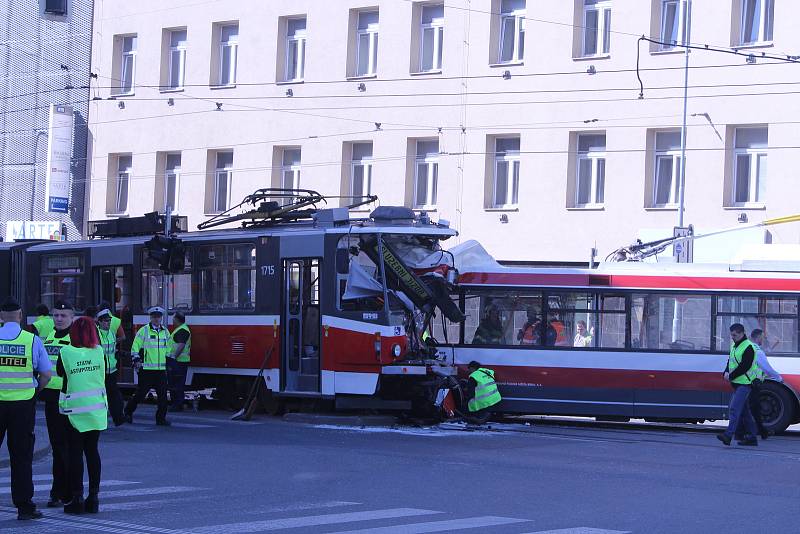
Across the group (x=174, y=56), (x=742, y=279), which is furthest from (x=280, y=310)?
(x=174, y=56)

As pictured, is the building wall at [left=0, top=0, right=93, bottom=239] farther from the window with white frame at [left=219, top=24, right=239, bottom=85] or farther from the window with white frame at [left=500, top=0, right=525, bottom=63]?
the window with white frame at [left=500, top=0, right=525, bottom=63]

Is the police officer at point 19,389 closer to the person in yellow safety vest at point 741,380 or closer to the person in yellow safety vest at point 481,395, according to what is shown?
the person in yellow safety vest at point 741,380

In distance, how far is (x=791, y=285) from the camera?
73.7 feet

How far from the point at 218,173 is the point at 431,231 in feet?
64.9

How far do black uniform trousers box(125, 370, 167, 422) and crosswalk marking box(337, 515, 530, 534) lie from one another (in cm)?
973

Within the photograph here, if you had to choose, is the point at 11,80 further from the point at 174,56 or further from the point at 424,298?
the point at 424,298

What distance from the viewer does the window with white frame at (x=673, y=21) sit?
32.7 m

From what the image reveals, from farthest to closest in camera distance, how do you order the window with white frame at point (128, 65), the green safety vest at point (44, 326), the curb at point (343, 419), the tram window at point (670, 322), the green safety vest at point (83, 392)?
the window with white frame at point (128, 65)
the tram window at point (670, 322)
the green safety vest at point (44, 326)
the curb at point (343, 419)
the green safety vest at point (83, 392)

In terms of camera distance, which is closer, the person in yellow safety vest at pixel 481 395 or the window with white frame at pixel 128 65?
the person in yellow safety vest at pixel 481 395

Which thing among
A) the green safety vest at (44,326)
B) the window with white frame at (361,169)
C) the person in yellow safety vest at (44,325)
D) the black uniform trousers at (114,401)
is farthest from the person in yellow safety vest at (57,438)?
the window with white frame at (361,169)

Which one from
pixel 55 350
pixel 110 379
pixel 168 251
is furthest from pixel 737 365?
pixel 168 251

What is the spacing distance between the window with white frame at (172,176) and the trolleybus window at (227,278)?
58.4 feet

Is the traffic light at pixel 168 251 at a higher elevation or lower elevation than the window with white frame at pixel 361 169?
lower

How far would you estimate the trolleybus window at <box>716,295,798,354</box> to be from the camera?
2252 cm
